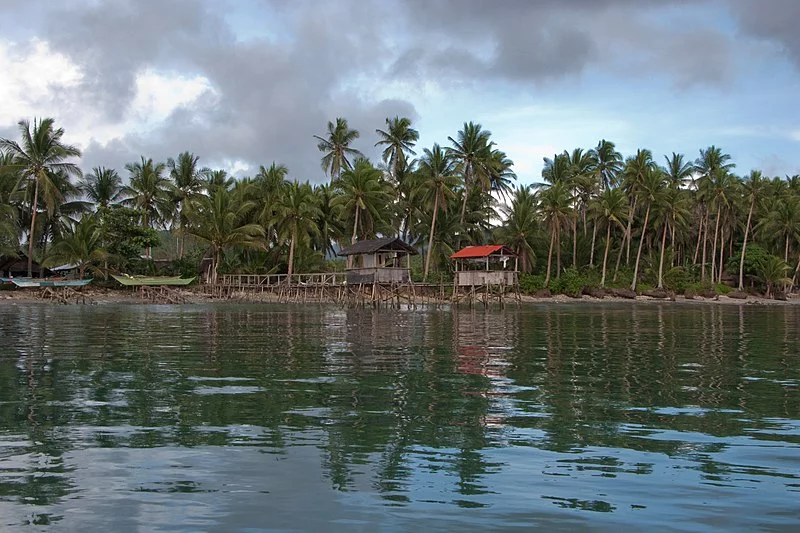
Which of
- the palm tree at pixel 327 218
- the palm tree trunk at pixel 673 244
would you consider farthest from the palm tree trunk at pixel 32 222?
the palm tree trunk at pixel 673 244

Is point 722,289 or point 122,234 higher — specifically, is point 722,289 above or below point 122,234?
below

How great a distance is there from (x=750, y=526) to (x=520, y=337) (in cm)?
1898

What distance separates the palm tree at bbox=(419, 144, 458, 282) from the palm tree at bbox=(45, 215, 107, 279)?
2607 cm

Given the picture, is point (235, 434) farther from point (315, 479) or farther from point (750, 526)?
point (750, 526)

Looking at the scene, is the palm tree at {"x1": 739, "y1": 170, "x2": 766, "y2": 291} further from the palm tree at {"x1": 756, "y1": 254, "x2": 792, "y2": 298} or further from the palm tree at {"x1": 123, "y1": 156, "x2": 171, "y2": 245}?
the palm tree at {"x1": 123, "y1": 156, "x2": 171, "y2": 245}

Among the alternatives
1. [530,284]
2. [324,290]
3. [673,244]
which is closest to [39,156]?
[324,290]

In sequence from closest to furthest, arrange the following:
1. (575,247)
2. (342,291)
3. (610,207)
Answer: (342,291) < (610,207) < (575,247)

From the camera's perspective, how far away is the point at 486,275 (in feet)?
169

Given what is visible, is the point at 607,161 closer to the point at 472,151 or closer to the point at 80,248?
the point at 472,151

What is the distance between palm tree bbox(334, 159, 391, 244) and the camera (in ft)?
187

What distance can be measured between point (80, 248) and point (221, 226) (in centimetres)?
1031

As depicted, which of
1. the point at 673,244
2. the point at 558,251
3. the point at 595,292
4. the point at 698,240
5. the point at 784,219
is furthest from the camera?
the point at 698,240

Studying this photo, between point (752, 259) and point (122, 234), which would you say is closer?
point (122, 234)

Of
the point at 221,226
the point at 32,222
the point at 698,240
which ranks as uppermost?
the point at 698,240
